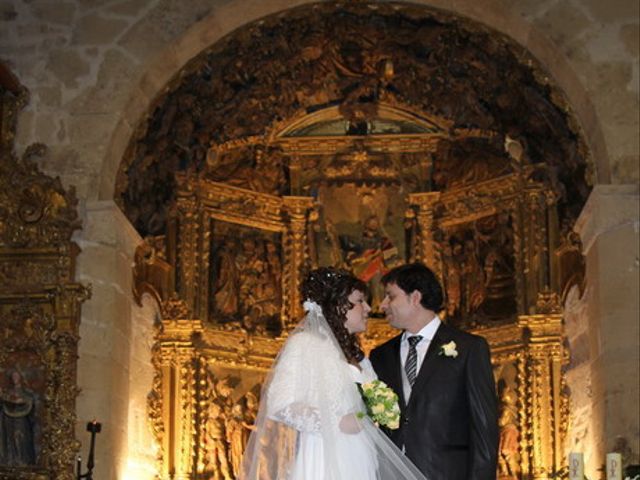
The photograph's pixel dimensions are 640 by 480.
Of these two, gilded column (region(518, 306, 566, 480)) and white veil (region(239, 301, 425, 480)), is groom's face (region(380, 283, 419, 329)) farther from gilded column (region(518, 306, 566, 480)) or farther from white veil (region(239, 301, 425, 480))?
gilded column (region(518, 306, 566, 480))

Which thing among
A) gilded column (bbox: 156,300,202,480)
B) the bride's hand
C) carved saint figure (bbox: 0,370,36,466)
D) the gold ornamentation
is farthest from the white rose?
gilded column (bbox: 156,300,202,480)

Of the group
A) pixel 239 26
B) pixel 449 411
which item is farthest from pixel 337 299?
pixel 239 26

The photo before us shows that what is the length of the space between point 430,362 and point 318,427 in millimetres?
644

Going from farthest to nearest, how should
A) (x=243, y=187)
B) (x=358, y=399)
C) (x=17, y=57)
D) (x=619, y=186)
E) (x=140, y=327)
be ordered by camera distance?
(x=243, y=187) → (x=140, y=327) → (x=17, y=57) → (x=619, y=186) → (x=358, y=399)

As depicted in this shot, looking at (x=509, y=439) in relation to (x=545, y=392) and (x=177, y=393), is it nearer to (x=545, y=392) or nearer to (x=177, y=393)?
(x=545, y=392)

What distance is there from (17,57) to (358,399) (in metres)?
6.15

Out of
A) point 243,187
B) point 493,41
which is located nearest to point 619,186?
point 493,41

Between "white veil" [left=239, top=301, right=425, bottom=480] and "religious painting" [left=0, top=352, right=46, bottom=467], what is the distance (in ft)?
14.9

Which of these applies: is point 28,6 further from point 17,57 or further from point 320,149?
point 320,149

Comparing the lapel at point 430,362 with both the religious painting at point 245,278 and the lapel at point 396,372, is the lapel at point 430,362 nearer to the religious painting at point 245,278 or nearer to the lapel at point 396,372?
the lapel at point 396,372

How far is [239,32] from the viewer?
11.8 metres

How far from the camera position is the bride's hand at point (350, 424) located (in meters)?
6.57

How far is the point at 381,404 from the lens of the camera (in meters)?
6.50

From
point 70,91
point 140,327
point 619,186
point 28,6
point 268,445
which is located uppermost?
point 28,6
